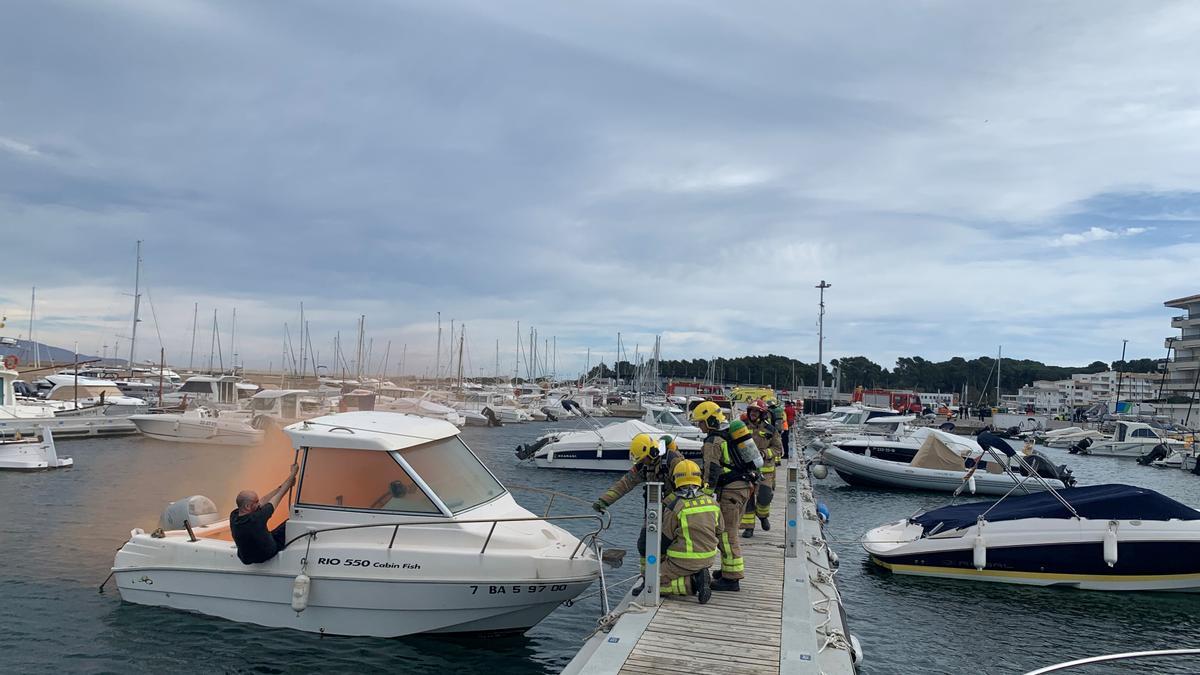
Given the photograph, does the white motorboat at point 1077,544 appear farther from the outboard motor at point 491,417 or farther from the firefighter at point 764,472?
the outboard motor at point 491,417

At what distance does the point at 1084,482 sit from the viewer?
36.6 metres

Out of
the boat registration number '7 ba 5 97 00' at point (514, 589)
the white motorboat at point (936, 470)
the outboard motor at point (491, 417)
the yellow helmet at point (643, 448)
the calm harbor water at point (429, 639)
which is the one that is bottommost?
the outboard motor at point (491, 417)

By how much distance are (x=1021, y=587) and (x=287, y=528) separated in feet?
42.3

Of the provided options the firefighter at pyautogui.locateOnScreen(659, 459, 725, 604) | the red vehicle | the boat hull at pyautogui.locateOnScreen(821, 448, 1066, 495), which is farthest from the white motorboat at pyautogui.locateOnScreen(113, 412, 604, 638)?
the red vehicle

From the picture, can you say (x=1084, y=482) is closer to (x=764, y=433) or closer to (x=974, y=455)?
(x=974, y=455)

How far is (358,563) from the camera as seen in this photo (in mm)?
9109

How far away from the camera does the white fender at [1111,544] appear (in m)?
13.4

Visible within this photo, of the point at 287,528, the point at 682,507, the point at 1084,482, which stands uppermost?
the point at 682,507

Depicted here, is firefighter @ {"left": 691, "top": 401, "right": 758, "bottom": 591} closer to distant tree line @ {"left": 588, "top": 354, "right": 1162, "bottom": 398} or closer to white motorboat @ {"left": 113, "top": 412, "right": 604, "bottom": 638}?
white motorboat @ {"left": 113, "top": 412, "right": 604, "bottom": 638}

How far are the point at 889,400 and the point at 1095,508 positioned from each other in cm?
7250

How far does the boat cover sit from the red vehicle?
61.6 m

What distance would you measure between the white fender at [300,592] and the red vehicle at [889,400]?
7111 centimetres

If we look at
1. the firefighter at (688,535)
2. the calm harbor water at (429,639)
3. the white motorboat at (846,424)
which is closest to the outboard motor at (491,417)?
the white motorboat at (846,424)

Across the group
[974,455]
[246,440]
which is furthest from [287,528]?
[246,440]
